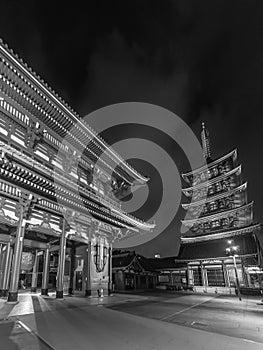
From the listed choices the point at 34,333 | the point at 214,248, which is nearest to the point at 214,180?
the point at 214,248

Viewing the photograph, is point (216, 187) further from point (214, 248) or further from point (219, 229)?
point (214, 248)

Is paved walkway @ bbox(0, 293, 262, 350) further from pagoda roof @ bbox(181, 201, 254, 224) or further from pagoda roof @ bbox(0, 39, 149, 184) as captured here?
pagoda roof @ bbox(181, 201, 254, 224)

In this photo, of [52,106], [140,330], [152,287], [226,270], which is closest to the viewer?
[140,330]

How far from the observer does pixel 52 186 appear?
10.8m

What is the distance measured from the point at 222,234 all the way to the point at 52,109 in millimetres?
26896

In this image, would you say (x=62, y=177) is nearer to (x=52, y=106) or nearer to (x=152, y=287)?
(x=52, y=106)

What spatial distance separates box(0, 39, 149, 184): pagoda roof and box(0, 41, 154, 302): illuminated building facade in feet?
0.13

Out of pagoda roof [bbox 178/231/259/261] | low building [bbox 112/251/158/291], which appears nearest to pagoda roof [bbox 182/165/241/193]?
pagoda roof [bbox 178/231/259/261]

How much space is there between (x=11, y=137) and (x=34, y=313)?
8464 mm

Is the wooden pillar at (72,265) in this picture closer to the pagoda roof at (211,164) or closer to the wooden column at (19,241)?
the wooden column at (19,241)

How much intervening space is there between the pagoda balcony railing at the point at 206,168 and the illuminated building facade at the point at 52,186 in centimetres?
2088

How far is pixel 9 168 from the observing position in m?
9.10

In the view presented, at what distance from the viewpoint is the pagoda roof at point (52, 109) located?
9.54 metres

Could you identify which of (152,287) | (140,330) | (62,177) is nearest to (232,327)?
(140,330)
